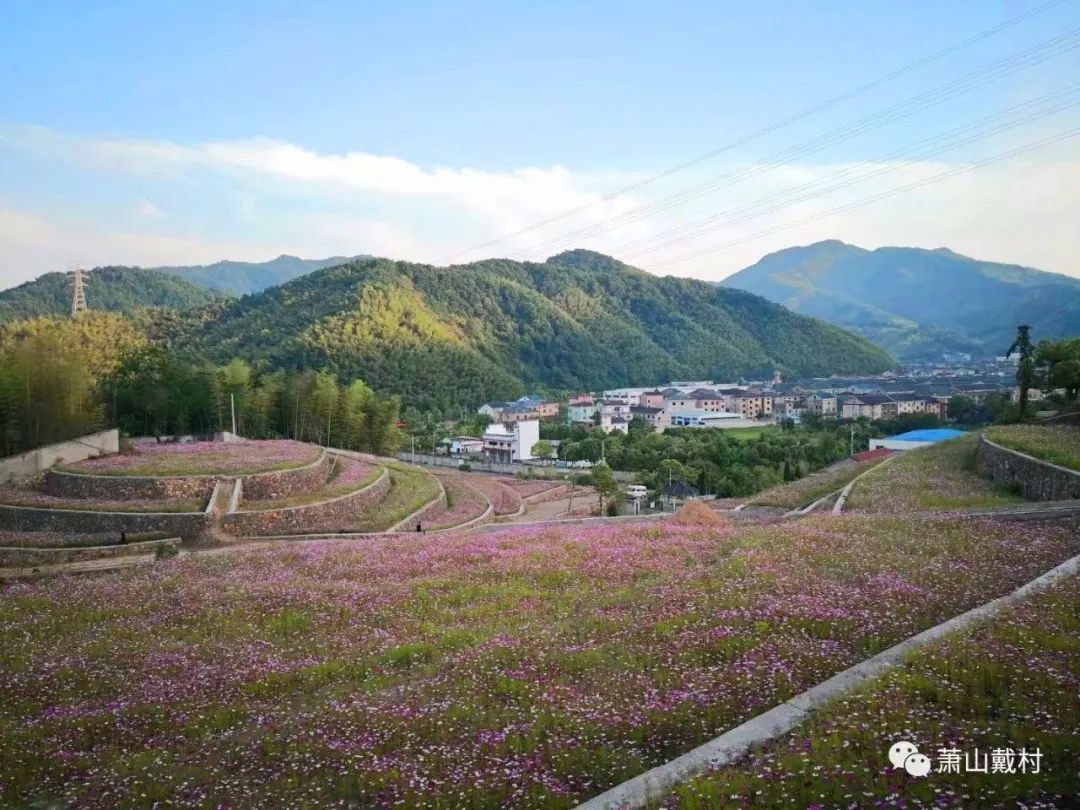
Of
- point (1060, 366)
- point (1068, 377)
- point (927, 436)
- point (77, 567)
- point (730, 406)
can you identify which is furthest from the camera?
point (730, 406)

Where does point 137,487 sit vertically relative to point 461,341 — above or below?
below

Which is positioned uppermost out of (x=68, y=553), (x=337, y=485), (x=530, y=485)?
(x=337, y=485)

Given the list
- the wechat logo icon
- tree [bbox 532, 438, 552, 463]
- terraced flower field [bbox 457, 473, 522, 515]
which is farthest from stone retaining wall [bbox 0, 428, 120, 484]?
tree [bbox 532, 438, 552, 463]

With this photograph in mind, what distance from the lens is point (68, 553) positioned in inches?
888

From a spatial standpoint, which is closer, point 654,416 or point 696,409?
point 654,416

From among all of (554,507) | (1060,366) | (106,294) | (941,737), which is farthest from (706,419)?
(106,294)

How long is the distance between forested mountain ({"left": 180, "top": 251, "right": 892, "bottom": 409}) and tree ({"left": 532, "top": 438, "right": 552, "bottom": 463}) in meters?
30.7

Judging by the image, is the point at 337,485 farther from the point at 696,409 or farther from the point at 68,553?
the point at 696,409

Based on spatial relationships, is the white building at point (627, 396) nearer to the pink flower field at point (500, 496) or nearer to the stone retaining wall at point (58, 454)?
the pink flower field at point (500, 496)

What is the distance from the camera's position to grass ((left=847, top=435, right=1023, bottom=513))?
2233 centimetres

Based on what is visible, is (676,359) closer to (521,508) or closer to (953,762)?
(521,508)

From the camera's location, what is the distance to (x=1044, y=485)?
70.2ft

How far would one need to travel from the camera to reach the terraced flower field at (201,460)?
30484 millimetres

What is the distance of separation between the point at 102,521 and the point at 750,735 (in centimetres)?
2634
